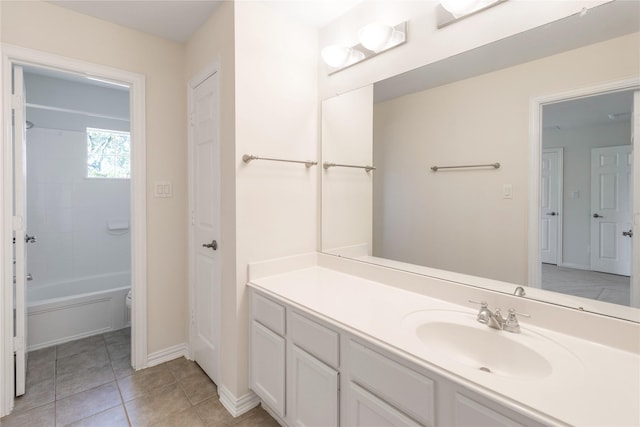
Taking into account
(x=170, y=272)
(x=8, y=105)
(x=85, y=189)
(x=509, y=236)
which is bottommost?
(x=170, y=272)

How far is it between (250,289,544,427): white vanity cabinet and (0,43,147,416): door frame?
100 centimetres

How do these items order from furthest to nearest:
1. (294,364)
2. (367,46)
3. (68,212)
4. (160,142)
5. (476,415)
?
(68,212)
(160,142)
(367,46)
(294,364)
(476,415)

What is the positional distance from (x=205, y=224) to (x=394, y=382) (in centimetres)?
157

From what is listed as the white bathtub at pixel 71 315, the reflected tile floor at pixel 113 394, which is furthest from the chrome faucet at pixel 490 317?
the white bathtub at pixel 71 315

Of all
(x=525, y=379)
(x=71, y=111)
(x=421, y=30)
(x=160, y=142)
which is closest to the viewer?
(x=525, y=379)

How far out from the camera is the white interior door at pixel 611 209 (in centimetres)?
105

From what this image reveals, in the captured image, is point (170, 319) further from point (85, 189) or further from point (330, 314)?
point (85, 189)

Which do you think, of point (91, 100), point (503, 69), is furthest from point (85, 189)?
point (503, 69)

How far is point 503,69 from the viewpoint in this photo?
130 cm

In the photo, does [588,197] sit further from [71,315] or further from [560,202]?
[71,315]

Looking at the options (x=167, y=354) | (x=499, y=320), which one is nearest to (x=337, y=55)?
(x=499, y=320)

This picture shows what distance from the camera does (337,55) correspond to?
6.05 ft

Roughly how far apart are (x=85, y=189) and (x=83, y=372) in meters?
2.04

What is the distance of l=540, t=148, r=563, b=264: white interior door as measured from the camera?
4.05 feet
